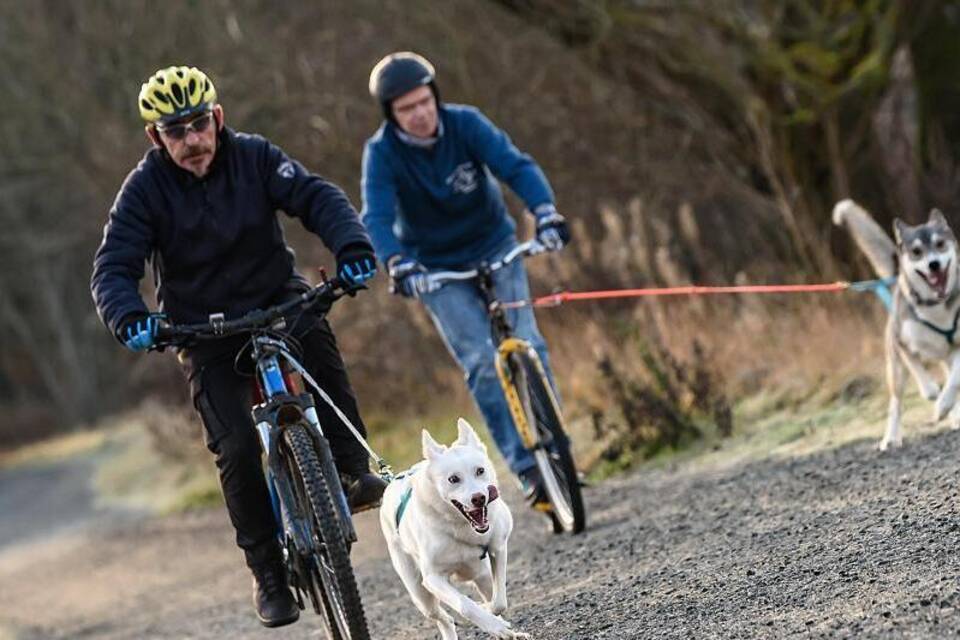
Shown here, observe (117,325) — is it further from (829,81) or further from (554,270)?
(829,81)

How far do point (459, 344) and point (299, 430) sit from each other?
9.45 ft

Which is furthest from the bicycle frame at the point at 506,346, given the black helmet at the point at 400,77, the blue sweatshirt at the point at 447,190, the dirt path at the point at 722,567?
the black helmet at the point at 400,77

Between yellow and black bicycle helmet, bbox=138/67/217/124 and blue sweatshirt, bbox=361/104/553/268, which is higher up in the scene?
yellow and black bicycle helmet, bbox=138/67/217/124

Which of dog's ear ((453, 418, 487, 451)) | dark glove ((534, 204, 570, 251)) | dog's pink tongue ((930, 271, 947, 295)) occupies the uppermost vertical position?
dark glove ((534, 204, 570, 251))

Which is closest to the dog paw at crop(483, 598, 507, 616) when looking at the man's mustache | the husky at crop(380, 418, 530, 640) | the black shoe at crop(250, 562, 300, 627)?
the husky at crop(380, 418, 530, 640)

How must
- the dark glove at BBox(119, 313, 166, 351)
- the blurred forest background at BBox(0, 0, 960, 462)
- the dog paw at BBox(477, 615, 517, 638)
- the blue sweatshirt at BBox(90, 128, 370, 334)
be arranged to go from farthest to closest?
1. the blurred forest background at BBox(0, 0, 960, 462)
2. the blue sweatshirt at BBox(90, 128, 370, 334)
3. the dark glove at BBox(119, 313, 166, 351)
4. the dog paw at BBox(477, 615, 517, 638)

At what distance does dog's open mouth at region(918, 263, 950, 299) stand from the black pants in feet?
10.0

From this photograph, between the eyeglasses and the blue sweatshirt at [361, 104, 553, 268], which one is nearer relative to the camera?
the eyeglasses

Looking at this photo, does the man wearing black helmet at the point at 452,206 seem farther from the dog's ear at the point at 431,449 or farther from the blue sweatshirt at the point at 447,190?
the dog's ear at the point at 431,449

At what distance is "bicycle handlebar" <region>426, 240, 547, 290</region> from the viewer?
8.55 meters

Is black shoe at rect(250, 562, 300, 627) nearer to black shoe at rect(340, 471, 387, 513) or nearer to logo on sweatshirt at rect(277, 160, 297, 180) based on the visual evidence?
black shoe at rect(340, 471, 387, 513)

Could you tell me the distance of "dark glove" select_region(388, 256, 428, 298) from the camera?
28.3 feet

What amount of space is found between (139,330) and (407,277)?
2554 mm

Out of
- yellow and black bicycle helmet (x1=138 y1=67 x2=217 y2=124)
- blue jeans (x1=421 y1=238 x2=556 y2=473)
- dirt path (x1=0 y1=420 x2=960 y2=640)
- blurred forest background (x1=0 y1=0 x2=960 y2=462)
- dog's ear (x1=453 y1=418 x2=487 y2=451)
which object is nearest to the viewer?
dirt path (x1=0 y1=420 x2=960 y2=640)
